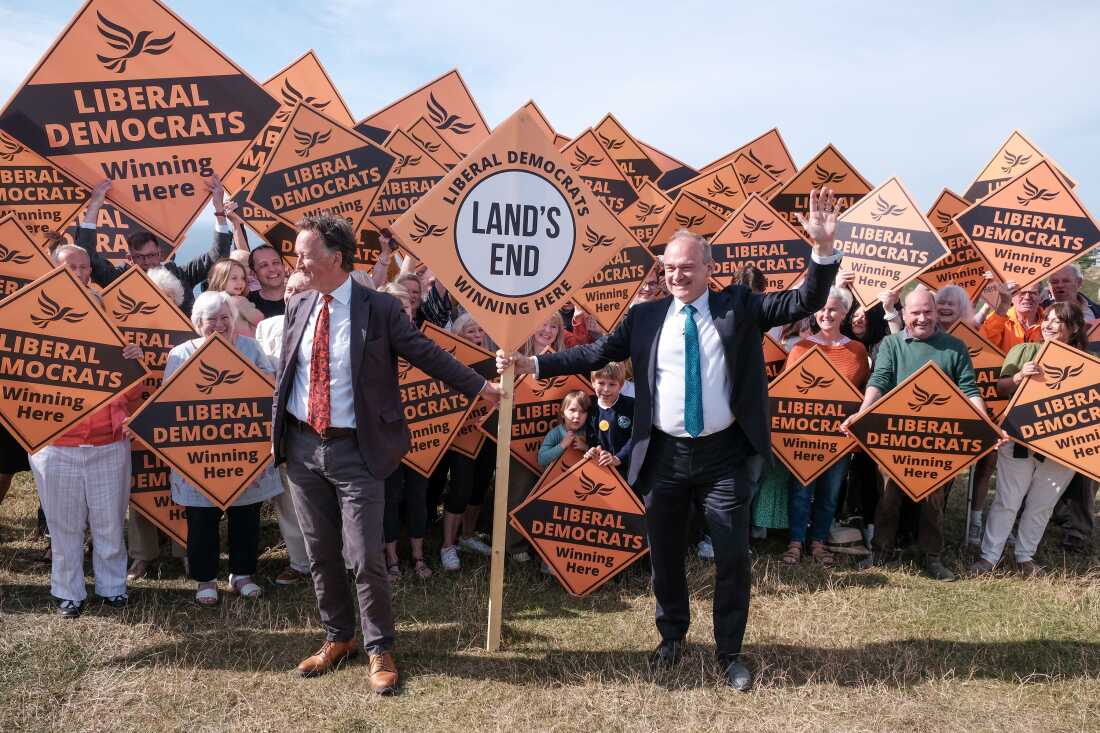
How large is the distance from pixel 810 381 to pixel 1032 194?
3175 mm

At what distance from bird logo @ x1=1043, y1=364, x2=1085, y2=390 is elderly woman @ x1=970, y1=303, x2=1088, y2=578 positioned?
0.22m

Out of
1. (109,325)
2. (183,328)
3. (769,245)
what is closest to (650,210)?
(769,245)

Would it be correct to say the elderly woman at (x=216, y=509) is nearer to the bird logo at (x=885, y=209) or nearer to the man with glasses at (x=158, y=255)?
the man with glasses at (x=158, y=255)

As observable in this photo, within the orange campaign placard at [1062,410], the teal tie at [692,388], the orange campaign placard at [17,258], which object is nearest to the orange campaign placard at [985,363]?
the orange campaign placard at [1062,410]

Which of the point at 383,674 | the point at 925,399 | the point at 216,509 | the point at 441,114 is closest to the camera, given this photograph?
the point at 383,674

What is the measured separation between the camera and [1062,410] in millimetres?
6492

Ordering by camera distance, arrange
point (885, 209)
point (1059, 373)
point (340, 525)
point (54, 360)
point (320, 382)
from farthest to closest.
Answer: point (885, 209), point (1059, 373), point (54, 360), point (340, 525), point (320, 382)

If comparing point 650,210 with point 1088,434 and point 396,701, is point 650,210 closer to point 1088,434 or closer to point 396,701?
point 1088,434

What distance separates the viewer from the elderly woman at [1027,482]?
680 cm

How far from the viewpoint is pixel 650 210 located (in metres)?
10.0

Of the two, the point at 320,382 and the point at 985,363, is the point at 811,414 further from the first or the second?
the point at 320,382

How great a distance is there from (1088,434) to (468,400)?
192 inches

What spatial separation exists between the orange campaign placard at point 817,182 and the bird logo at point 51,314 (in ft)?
22.1

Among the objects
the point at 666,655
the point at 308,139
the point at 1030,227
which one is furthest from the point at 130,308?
the point at 1030,227
